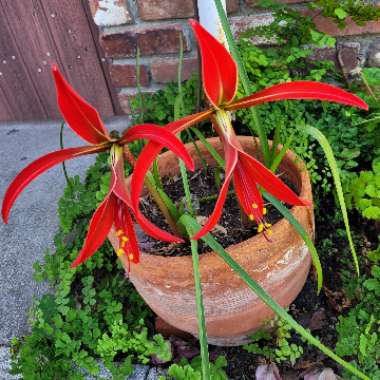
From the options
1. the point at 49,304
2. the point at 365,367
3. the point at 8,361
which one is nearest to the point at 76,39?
the point at 49,304

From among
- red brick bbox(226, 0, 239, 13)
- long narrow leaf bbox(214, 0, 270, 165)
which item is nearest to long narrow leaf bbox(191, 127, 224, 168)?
long narrow leaf bbox(214, 0, 270, 165)

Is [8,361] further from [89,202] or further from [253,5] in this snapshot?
[253,5]

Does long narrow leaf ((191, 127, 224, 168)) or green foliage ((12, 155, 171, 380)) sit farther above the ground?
long narrow leaf ((191, 127, 224, 168))

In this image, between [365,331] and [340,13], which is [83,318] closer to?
[365,331]

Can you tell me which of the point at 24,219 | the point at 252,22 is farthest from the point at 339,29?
the point at 24,219

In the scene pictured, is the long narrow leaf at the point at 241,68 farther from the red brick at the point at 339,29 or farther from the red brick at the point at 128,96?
the red brick at the point at 128,96

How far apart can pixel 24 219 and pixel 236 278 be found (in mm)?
1285

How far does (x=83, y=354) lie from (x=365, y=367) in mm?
780

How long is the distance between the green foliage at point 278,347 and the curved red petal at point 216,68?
2.43 ft

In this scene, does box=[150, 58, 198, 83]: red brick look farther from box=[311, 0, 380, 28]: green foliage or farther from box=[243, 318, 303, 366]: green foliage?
box=[243, 318, 303, 366]: green foliage

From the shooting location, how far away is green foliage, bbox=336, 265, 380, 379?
1.06 meters

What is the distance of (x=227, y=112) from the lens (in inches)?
31.3

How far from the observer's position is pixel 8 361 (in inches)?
56.7

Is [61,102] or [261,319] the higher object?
[61,102]
